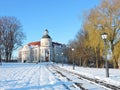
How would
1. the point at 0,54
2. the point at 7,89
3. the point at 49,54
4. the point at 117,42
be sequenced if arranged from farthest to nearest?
the point at 49,54, the point at 0,54, the point at 117,42, the point at 7,89

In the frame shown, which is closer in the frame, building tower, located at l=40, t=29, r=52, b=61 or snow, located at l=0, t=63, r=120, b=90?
snow, located at l=0, t=63, r=120, b=90

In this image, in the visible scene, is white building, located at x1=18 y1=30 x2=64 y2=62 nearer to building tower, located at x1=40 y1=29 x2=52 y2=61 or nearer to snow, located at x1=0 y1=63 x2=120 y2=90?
building tower, located at x1=40 y1=29 x2=52 y2=61

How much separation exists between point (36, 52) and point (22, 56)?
1093 centimetres

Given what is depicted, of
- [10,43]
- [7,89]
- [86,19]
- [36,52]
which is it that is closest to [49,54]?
[36,52]

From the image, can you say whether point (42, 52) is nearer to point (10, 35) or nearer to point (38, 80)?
point (10, 35)

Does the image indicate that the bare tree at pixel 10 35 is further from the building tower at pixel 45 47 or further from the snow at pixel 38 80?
the building tower at pixel 45 47

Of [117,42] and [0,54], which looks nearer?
[117,42]

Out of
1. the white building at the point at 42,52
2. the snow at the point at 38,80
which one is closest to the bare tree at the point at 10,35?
the snow at the point at 38,80

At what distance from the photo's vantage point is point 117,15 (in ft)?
132

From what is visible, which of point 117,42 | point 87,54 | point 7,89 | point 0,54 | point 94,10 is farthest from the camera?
point 0,54

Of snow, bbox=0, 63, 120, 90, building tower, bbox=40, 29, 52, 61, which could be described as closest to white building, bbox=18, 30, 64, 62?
building tower, bbox=40, 29, 52, 61

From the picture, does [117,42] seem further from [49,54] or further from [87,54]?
[49,54]

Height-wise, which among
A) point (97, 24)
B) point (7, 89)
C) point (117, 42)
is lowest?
point (7, 89)

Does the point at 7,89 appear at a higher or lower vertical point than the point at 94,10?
lower
